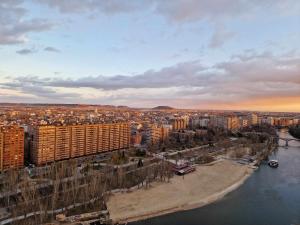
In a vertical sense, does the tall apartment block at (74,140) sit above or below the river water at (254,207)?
above

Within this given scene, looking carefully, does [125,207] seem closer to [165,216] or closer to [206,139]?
[165,216]

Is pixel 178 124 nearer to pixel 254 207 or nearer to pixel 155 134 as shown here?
pixel 155 134

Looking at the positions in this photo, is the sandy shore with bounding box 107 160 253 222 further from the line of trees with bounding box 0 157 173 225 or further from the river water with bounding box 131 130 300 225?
the line of trees with bounding box 0 157 173 225

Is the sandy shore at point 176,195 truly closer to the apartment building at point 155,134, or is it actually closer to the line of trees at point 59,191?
the line of trees at point 59,191

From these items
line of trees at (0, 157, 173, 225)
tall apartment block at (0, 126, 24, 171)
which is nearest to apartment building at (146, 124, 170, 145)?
line of trees at (0, 157, 173, 225)

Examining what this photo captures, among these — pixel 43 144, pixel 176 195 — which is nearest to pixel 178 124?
pixel 43 144

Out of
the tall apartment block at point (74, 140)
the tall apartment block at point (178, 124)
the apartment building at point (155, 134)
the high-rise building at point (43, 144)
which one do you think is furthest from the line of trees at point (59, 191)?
the tall apartment block at point (178, 124)
